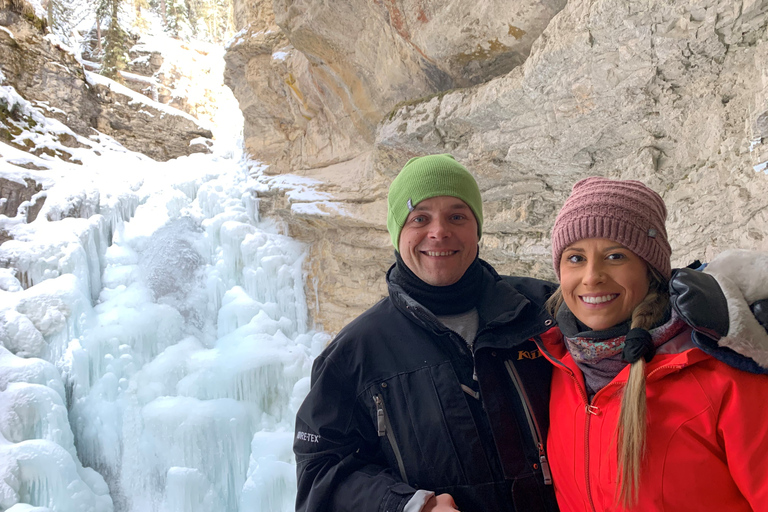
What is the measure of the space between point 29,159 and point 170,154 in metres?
4.37

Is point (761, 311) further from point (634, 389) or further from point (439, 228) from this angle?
point (439, 228)


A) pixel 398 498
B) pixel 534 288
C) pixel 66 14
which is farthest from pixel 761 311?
pixel 66 14

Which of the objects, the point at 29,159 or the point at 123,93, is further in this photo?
the point at 123,93

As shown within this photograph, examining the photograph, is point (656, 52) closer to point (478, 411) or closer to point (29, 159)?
point (478, 411)

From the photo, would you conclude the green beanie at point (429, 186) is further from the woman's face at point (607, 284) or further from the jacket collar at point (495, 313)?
the woman's face at point (607, 284)

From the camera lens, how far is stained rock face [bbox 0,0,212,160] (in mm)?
8859

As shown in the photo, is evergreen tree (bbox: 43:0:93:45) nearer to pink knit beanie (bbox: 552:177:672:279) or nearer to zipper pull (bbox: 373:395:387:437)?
zipper pull (bbox: 373:395:387:437)

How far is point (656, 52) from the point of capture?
2.34m

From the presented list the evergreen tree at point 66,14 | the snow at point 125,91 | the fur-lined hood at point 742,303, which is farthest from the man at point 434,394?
the evergreen tree at point 66,14

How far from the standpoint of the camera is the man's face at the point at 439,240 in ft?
4.65

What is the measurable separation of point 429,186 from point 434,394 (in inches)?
27.2

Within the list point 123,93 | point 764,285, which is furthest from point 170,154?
point 764,285

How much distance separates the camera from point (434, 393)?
1.26m

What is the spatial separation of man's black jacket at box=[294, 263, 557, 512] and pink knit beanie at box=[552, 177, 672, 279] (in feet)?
0.99
